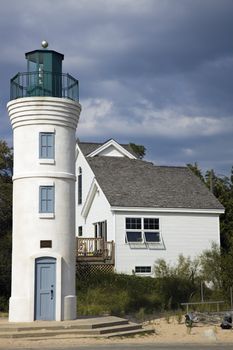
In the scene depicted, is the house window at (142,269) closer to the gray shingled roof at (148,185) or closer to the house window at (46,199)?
the gray shingled roof at (148,185)

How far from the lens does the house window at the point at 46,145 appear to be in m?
21.7

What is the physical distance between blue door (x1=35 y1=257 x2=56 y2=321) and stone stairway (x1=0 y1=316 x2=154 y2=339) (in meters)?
0.54

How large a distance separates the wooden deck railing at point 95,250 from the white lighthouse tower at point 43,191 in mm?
9607

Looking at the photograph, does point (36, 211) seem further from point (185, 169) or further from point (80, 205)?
point (185, 169)

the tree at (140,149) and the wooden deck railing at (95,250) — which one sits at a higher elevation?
the tree at (140,149)

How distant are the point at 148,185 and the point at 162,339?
1654 cm

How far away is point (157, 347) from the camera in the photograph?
17.1 meters

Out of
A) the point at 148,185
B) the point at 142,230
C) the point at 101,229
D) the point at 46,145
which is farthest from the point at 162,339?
the point at 148,185

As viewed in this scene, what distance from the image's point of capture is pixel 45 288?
69.1 ft

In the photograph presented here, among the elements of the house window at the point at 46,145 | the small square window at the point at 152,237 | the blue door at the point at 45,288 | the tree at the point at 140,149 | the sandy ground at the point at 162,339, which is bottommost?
the sandy ground at the point at 162,339

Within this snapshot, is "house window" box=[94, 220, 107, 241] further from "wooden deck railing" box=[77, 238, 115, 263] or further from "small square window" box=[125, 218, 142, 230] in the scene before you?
"small square window" box=[125, 218, 142, 230]

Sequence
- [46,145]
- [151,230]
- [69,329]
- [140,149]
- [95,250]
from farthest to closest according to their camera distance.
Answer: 1. [140,149]
2. [151,230]
3. [95,250]
4. [46,145]
5. [69,329]

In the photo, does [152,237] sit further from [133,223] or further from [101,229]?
[101,229]

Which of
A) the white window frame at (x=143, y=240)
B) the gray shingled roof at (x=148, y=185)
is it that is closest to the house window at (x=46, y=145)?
the gray shingled roof at (x=148, y=185)
